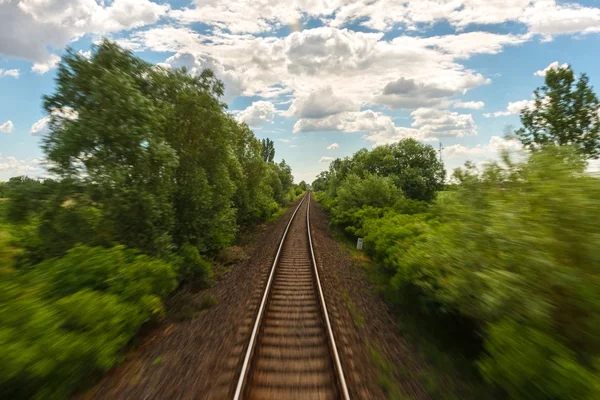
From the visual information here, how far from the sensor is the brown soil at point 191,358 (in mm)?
5051

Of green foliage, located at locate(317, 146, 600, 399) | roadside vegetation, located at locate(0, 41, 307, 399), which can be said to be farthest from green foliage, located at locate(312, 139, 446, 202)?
green foliage, located at locate(317, 146, 600, 399)

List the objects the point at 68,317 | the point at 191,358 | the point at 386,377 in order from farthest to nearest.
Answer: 1. the point at 191,358
2. the point at 386,377
3. the point at 68,317

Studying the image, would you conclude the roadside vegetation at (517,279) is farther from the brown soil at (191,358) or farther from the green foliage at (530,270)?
the brown soil at (191,358)

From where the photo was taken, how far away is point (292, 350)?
632 cm

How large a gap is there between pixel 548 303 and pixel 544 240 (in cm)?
95

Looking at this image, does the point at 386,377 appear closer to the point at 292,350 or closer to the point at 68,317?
the point at 292,350

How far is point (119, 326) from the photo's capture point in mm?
5973

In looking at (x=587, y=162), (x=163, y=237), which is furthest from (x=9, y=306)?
(x=587, y=162)

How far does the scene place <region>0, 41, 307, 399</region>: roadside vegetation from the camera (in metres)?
4.63

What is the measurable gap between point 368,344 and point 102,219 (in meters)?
8.38

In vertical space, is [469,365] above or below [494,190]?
below

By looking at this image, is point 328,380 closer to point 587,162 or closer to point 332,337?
point 332,337

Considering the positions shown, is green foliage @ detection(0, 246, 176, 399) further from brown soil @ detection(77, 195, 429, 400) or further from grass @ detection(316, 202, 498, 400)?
grass @ detection(316, 202, 498, 400)

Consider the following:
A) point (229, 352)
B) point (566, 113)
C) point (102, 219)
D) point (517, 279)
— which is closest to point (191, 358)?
point (229, 352)
